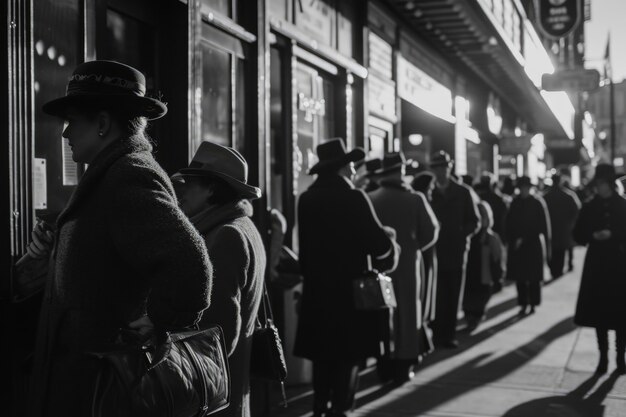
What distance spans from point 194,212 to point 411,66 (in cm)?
915

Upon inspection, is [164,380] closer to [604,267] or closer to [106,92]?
[106,92]

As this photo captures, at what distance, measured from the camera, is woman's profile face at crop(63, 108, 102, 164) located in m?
2.78

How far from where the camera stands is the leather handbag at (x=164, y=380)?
2.52 meters

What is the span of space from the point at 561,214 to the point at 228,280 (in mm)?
14170

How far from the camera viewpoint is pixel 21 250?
14.1 ft

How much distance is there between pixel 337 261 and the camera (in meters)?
5.92

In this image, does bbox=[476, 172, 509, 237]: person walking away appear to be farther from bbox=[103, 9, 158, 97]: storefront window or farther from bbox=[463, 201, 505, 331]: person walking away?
bbox=[103, 9, 158, 97]: storefront window

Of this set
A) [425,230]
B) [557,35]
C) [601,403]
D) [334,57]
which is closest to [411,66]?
[334,57]

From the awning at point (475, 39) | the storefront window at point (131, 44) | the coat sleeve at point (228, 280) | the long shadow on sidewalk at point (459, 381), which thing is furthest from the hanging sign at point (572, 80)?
the coat sleeve at point (228, 280)

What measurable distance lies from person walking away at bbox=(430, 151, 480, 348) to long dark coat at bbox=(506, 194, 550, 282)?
7.95 ft

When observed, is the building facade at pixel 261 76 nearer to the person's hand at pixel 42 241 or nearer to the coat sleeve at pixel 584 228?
the person's hand at pixel 42 241

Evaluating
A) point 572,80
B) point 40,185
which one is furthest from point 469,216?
point 572,80

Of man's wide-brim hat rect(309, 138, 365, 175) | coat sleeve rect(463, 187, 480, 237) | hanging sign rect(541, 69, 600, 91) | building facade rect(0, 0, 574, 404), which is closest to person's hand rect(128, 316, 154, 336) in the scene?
building facade rect(0, 0, 574, 404)

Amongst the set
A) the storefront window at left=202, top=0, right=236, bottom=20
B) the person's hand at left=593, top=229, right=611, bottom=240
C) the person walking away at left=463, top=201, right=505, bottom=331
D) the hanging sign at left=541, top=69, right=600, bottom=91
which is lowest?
the person walking away at left=463, top=201, right=505, bottom=331
